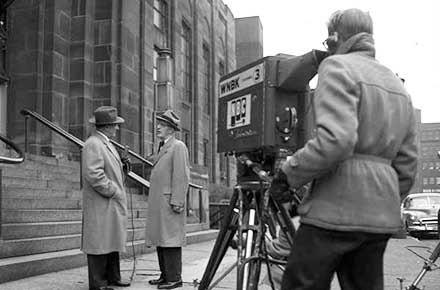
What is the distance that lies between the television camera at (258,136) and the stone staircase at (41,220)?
10.9 ft

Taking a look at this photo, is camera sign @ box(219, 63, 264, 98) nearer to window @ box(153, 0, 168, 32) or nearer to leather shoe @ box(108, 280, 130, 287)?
leather shoe @ box(108, 280, 130, 287)

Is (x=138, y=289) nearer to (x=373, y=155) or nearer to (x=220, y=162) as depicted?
(x=373, y=155)

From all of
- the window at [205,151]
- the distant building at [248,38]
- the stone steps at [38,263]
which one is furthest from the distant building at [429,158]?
the stone steps at [38,263]

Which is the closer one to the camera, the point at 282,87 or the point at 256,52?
the point at 282,87

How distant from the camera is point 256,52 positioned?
51469mm

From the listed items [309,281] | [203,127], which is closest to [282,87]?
[309,281]

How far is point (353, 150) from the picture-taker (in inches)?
109

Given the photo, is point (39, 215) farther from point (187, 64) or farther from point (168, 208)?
point (187, 64)

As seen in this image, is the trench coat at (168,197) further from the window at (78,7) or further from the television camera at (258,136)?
the window at (78,7)

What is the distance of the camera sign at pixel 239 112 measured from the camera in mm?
3557

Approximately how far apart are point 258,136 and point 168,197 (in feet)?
10.2

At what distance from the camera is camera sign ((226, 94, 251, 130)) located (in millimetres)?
3557

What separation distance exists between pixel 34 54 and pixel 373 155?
482 inches

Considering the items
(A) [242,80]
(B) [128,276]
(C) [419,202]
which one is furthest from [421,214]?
(A) [242,80]
